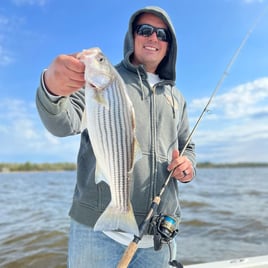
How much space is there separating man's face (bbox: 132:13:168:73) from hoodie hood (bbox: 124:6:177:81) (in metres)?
0.04

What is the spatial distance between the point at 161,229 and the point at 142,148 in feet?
1.96

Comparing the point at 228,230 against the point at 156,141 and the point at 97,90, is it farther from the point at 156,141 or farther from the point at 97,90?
the point at 97,90

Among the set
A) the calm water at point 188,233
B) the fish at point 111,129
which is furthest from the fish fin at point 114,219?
the calm water at point 188,233

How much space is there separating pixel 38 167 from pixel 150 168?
70.7m

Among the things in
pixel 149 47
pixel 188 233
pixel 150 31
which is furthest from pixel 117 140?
pixel 188 233

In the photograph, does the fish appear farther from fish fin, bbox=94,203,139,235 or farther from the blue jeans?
the blue jeans

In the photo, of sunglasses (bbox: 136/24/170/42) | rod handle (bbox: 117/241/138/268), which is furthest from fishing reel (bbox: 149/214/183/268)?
sunglasses (bbox: 136/24/170/42)

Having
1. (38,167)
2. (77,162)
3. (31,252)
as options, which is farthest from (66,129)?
(38,167)

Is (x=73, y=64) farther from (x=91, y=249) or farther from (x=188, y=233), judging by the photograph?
(x=188, y=233)

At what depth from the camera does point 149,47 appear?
283cm

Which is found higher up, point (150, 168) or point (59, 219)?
point (150, 168)

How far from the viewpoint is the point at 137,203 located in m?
2.55

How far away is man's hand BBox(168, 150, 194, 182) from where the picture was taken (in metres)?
2.58

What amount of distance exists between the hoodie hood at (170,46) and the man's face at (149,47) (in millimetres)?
43
